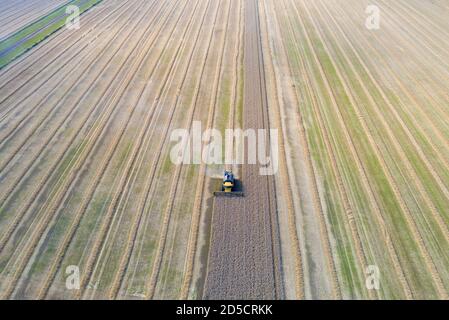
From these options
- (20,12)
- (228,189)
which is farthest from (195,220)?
(20,12)

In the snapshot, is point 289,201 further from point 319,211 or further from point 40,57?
point 40,57

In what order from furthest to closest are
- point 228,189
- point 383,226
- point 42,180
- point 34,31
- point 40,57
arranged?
point 34,31 < point 40,57 < point 42,180 < point 228,189 < point 383,226

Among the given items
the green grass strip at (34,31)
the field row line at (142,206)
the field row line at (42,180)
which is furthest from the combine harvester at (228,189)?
the green grass strip at (34,31)

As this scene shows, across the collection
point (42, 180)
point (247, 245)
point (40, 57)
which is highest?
point (40, 57)

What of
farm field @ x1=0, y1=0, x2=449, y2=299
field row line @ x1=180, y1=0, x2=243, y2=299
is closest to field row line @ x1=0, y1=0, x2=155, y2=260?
farm field @ x1=0, y1=0, x2=449, y2=299

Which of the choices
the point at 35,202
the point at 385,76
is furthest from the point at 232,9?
the point at 35,202

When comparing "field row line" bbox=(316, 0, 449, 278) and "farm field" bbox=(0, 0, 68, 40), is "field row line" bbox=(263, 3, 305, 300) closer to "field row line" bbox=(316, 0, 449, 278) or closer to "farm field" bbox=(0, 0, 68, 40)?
"field row line" bbox=(316, 0, 449, 278)
